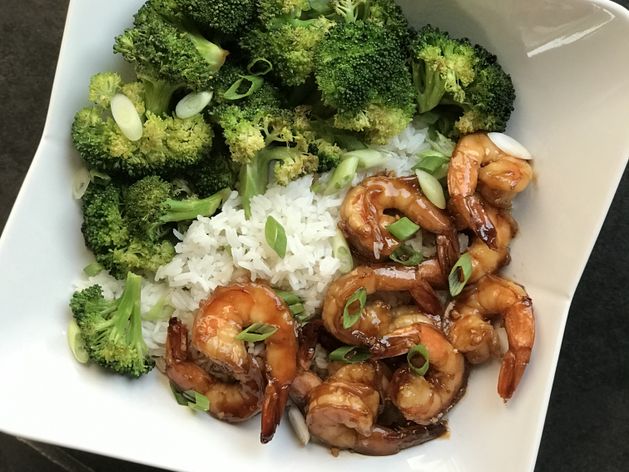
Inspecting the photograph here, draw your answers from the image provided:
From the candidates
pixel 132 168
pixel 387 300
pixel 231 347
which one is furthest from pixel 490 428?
pixel 132 168

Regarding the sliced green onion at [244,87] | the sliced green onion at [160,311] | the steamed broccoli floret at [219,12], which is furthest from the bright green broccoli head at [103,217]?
the steamed broccoli floret at [219,12]

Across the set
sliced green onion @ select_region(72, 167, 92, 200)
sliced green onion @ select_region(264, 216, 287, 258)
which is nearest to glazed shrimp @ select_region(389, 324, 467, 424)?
sliced green onion @ select_region(264, 216, 287, 258)

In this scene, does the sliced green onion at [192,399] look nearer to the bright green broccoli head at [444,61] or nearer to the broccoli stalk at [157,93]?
the broccoli stalk at [157,93]

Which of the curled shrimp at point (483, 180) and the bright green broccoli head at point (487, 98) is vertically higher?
the bright green broccoli head at point (487, 98)

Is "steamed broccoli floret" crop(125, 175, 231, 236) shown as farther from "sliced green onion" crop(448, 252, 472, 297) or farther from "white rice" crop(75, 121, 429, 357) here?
"sliced green onion" crop(448, 252, 472, 297)

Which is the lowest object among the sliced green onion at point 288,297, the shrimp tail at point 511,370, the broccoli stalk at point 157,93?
the sliced green onion at point 288,297

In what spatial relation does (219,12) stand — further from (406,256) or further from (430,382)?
(430,382)
